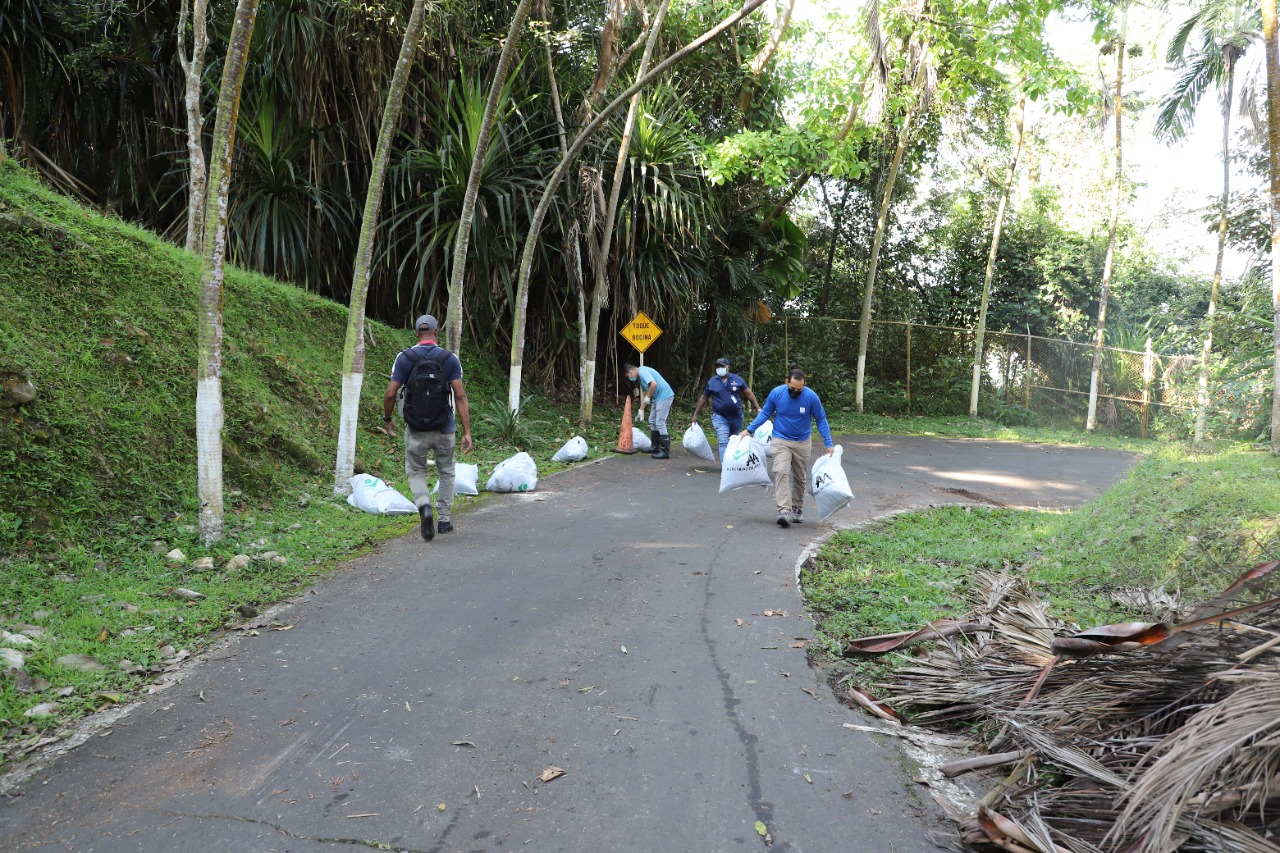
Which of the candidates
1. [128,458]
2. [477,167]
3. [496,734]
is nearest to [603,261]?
[477,167]

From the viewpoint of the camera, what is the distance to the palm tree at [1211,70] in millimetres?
19141

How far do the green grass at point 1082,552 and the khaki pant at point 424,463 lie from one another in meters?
3.33

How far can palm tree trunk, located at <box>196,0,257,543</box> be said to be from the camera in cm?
693

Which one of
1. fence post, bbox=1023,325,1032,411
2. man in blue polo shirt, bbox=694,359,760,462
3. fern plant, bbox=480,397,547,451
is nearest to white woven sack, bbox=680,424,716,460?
man in blue polo shirt, bbox=694,359,760,462

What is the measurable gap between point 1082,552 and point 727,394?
18.4ft

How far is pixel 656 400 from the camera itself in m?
14.3

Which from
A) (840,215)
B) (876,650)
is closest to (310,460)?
(876,650)

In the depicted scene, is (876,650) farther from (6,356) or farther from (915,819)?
(6,356)

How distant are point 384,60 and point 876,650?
1301 cm

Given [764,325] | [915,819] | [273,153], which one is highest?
[273,153]

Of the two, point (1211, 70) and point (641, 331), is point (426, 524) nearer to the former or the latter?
point (641, 331)

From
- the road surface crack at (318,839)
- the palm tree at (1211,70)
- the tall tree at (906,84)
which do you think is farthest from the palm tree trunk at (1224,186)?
the road surface crack at (318,839)

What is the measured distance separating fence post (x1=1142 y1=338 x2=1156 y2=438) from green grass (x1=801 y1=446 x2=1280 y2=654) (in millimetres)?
16201

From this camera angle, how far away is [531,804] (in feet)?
11.7
